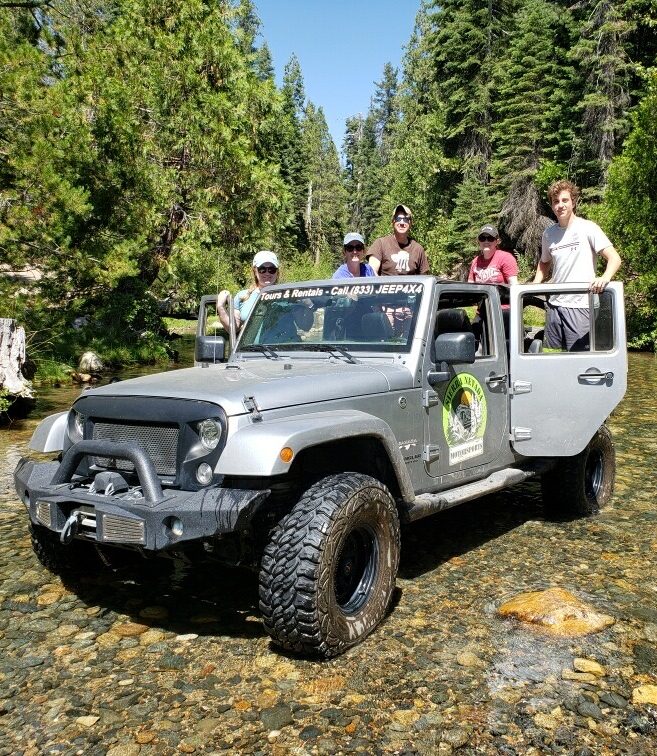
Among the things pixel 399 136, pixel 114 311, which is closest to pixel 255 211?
pixel 114 311

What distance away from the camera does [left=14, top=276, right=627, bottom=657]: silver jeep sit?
11.4 feet

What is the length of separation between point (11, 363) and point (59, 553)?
24.9ft

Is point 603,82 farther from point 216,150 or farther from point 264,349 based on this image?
point 264,349

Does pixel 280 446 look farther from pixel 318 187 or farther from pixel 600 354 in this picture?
pixel 318 187

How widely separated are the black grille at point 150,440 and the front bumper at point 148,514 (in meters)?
0.18

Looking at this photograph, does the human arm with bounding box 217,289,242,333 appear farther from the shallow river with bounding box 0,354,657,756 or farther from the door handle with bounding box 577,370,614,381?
the door handle with bounding box 577,370,614,381

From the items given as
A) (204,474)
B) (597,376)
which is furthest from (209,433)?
(597,376)

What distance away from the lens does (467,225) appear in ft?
127

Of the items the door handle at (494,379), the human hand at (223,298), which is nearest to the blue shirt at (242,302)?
the human hand at (223,298)

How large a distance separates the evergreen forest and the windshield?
837 centimetres

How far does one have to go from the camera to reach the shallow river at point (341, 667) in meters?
3.00

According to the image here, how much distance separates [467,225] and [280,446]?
36976mm

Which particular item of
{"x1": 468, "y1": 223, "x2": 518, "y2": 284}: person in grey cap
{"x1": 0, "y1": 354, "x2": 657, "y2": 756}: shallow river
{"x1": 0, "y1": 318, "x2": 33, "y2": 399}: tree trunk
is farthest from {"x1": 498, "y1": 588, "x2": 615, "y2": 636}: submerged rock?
{"x1": 0, "y1": 318, "x2": 33, "y2": 399}: tree trunk

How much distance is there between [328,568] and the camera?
3.48 m
